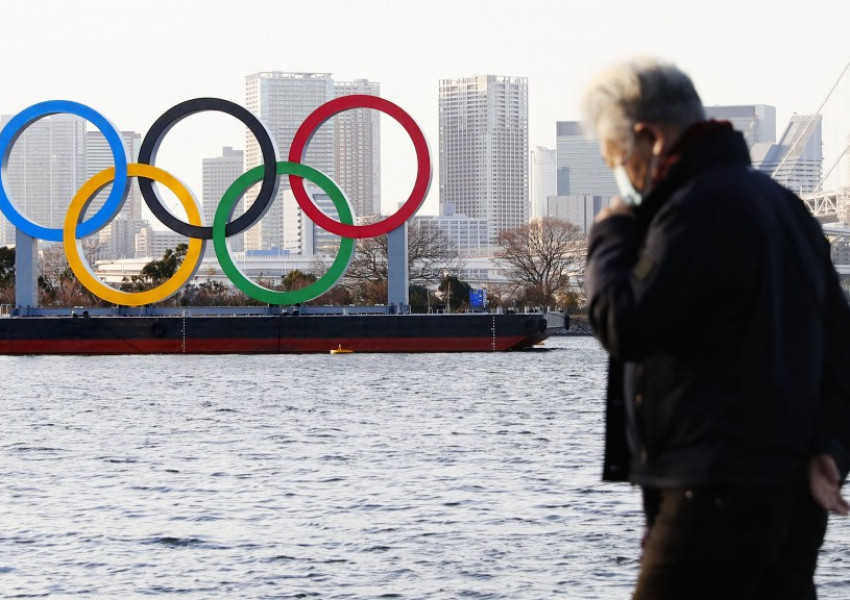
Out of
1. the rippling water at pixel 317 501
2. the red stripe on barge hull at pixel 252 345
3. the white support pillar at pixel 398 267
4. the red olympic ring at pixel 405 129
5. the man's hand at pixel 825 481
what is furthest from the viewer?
the red stripe on barge hull at pixel 252 345

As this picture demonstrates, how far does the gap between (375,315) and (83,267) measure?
9.67 m

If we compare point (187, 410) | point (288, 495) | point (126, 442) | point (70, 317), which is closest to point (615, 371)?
point (288, 495)

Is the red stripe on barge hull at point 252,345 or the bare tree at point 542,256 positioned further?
the bare tree at point 542,256

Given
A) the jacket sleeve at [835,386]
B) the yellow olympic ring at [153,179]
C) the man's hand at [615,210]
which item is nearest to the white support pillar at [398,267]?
the yellow olympic ring at [153,179]

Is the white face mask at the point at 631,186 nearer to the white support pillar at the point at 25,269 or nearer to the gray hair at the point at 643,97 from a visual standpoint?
the gray hair at the point at 643,97

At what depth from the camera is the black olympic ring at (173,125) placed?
44938 millimetres

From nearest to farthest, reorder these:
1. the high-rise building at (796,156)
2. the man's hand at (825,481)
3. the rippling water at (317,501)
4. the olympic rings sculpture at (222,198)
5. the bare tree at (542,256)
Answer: the man's hand at (825,481), the rippling water at (317,501), the olympic rings sculpture at (222,198), the bare tree at (542,256), the high-rise building at (796,156)

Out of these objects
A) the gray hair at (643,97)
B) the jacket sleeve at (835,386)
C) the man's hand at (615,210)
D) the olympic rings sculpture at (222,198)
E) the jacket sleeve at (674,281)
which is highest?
the olympic rings sculpture at (222,198)

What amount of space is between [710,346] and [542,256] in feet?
277

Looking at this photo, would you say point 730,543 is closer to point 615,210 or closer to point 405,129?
point 615,210

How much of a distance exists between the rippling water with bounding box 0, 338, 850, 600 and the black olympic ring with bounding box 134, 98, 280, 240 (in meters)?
Result: 17.9

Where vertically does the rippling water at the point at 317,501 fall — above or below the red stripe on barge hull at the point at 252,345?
below

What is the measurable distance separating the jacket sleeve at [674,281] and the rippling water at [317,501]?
5.88 m

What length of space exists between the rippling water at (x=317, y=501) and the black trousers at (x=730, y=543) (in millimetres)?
5590
